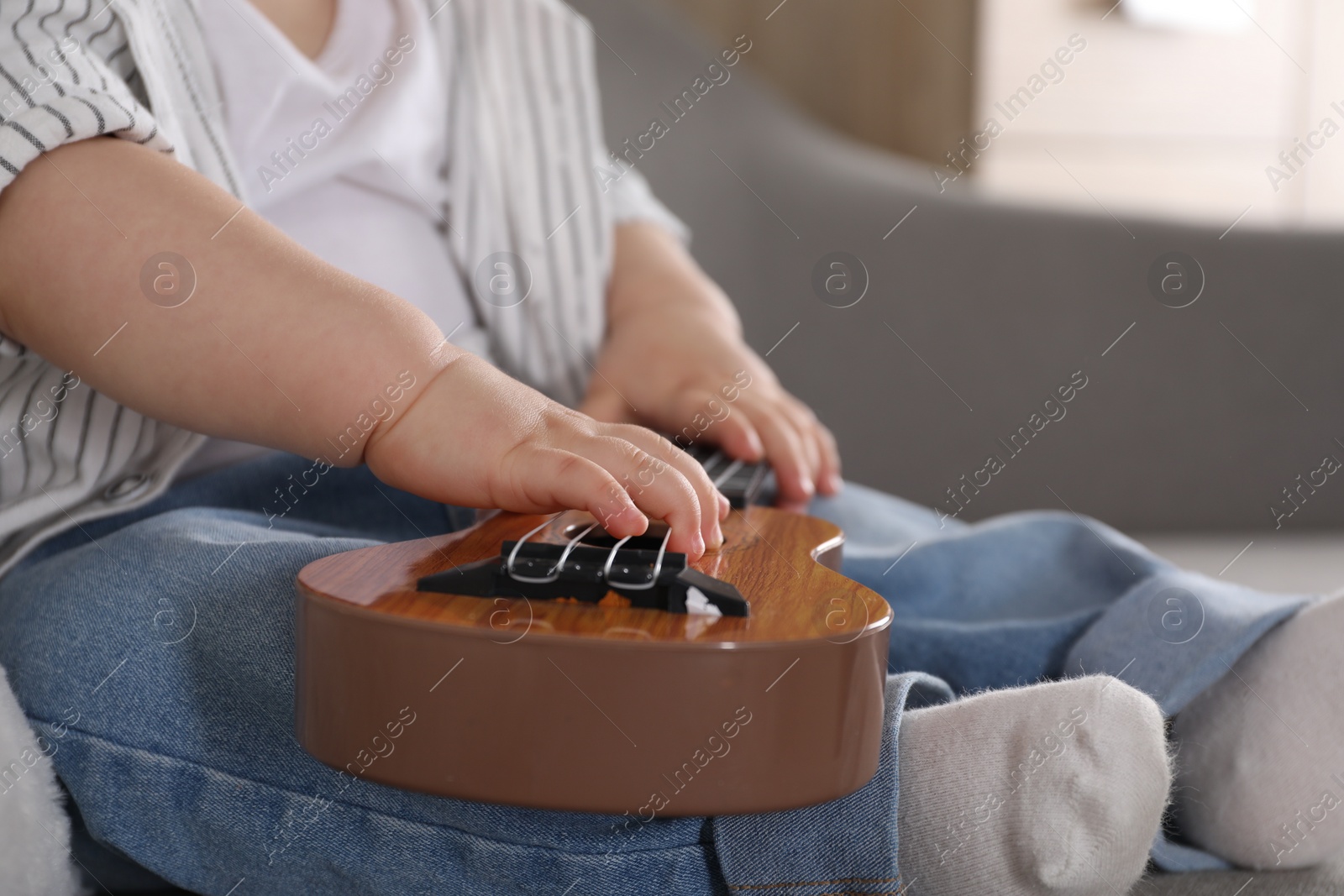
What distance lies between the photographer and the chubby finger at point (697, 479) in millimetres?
388

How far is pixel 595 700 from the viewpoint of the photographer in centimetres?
29

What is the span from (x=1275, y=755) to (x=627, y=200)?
1.87 feet

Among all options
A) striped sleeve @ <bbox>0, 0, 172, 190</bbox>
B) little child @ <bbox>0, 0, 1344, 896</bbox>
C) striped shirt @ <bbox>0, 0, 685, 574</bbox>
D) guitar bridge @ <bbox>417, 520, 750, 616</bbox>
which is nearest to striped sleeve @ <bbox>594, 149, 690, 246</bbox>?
striped shirt @ <bbox>0, 0, 685, 574</bbox>

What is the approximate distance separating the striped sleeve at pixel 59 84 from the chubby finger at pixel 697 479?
0.81 ft

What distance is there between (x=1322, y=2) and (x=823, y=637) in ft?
5.94

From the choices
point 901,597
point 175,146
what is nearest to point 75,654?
point 175,146

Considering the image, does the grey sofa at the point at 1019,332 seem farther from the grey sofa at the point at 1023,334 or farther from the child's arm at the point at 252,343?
the child's arm at the point at 252,343

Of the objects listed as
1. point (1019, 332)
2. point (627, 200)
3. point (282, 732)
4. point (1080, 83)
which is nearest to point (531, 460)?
point (282, 732)

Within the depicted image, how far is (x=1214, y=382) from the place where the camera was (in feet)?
3.07

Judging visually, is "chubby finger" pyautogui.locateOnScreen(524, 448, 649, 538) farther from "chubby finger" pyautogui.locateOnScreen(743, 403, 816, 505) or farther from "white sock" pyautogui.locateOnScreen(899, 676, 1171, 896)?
"chubby finger" pyautogui.locateOnScreen(743, 403, 816, 505)

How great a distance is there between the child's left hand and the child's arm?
9.4 inches

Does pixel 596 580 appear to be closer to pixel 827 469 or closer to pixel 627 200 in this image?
pixel 827 469

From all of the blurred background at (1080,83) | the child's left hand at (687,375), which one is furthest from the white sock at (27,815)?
the blurred background at (1080,83)

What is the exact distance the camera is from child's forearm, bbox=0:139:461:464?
41 cm
